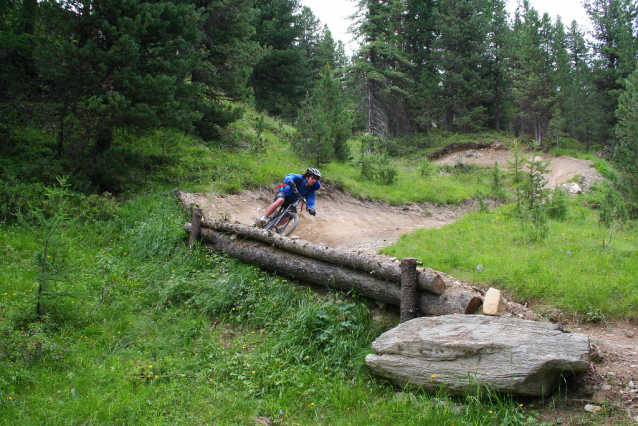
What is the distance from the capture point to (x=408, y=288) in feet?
17.1

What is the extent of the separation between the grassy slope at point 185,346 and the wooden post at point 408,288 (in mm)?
477

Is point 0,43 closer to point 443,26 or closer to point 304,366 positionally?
point 304,366

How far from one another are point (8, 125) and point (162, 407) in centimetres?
1033

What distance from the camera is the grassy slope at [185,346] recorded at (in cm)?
415

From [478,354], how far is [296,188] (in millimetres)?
6170

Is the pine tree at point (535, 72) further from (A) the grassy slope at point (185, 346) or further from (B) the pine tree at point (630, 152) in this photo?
(A) the grassy slope at point (185, 346)

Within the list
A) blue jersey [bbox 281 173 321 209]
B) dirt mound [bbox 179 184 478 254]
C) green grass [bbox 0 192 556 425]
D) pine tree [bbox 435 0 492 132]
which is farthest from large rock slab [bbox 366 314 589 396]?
pine tree [bbox 435 0 492 132]

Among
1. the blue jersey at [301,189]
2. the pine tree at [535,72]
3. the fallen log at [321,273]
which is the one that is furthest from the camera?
the pine tree at [535,72]

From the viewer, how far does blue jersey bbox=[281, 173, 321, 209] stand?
9.57 m

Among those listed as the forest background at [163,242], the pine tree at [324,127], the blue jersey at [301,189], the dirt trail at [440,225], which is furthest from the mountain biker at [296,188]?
the pine tree at [324,127]

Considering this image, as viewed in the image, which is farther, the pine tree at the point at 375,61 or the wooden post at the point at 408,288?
the pine tree at the point at 375,61

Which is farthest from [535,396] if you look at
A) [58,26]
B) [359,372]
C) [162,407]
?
[58,26]

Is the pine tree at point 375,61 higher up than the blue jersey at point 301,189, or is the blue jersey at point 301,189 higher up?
the pine tree at point 375,61

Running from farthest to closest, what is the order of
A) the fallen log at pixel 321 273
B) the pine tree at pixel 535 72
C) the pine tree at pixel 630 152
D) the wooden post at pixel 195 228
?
the pine tree at pixel 535 72 < the pine tree at pixel 630 152 < the wooden post at pixel 195 228 < the fallen log at pixel 321 273
